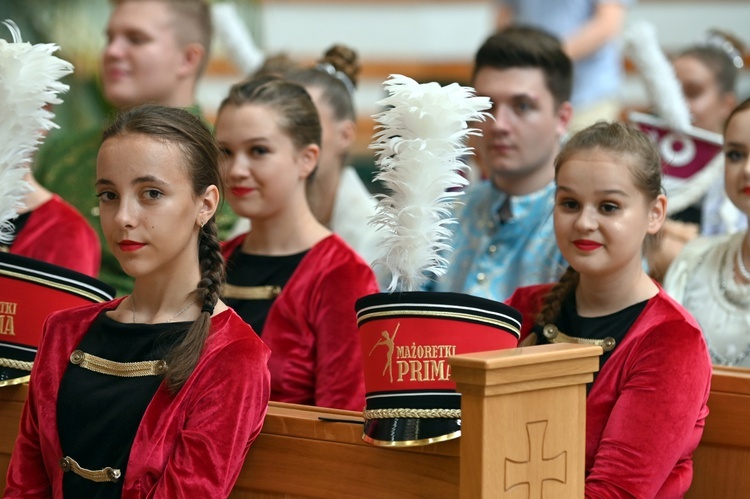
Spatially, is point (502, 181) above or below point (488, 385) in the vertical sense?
above

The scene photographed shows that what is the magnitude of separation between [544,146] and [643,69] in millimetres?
873

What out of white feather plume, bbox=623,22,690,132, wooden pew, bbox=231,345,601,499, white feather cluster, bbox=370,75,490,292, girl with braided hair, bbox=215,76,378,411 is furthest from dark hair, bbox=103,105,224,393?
white feather plume, bbox=623,22,690,132

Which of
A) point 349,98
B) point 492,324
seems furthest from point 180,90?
point 492,324

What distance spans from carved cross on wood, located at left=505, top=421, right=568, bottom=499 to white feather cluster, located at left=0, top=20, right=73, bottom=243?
124 centimetres

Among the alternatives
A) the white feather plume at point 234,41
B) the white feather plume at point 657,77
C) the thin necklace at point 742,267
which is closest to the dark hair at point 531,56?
the white feather plume at point 657,77

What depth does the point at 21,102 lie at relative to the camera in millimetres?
2570

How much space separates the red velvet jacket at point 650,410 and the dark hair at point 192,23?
2.35m

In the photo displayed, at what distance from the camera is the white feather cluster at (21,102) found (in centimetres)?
254

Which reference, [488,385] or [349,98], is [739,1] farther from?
[488,385]

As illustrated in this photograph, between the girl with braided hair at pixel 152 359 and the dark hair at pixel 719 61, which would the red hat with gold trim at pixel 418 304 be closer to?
the girl with braided hair at pixel 152 359

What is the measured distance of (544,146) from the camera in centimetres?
342

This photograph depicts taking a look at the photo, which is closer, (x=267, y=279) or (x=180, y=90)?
(x=267, y=279)

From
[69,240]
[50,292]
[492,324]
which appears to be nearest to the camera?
[492,324]

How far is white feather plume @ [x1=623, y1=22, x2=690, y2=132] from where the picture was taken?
406 cm
